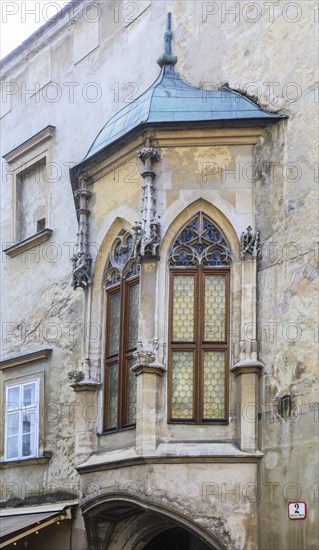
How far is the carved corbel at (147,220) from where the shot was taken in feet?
42.3

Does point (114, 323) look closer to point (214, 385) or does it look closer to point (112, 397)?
point (112, 397)

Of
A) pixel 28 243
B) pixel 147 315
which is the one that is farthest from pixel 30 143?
pixel 147 315

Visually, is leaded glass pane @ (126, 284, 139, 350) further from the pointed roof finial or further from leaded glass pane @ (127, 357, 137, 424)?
the pointed roof finial

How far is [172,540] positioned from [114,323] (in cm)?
369

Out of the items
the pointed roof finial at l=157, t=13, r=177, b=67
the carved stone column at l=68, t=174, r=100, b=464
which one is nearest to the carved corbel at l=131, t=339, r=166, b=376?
the carved stone column at l=68, t=174, r=100, b=464

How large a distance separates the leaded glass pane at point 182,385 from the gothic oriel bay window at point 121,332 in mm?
609

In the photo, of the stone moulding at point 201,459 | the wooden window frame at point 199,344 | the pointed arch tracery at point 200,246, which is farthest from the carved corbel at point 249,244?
the stone moulding at point 201,459

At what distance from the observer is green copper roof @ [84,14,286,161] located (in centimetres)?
1308

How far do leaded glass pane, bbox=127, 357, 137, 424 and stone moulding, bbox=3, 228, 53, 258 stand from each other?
177 inches

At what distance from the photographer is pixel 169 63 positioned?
1444 centimetres

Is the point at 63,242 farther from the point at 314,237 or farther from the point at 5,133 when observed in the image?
the point at 314,237

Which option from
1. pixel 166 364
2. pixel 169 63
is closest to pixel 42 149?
pixel 169 63

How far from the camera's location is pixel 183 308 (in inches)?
508

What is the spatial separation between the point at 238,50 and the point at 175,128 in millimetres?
1694
